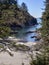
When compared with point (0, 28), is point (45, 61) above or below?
below

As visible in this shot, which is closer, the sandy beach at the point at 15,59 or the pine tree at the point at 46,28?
the pine tree at the point at 46,28

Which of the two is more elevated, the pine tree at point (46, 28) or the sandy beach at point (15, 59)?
the pine tree at point (46, 28)

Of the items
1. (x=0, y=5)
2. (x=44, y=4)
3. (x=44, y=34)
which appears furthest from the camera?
(x=44, y=4)

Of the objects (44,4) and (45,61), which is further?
(44,4)

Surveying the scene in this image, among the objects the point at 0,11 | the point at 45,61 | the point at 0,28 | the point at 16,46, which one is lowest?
the point at 45,61

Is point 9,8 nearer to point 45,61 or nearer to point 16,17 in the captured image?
point 16,17

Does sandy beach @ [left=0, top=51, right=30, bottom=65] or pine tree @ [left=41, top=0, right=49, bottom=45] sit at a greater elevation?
pine tree @ [left=41, top=0, right=49, bottom=45]

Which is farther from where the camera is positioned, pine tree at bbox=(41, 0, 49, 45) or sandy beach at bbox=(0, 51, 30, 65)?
sandy beach at bbox=(0, 51, 30, 65)

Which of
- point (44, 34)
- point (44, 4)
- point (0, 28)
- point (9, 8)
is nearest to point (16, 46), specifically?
point (0, 28)

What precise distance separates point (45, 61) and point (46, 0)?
1226cm

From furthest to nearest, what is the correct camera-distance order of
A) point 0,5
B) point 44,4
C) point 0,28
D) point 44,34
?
point 44,4
point 44,34
point 0,5
point 0,28

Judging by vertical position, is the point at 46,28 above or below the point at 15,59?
above

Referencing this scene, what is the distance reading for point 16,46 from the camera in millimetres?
8453

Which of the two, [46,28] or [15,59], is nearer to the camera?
[15,59]
